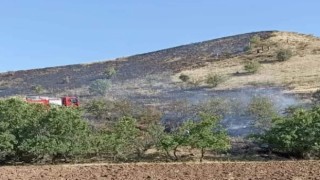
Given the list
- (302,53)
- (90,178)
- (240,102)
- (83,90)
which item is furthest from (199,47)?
(90,178)

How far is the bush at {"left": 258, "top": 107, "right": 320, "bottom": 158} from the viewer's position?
27484 mm

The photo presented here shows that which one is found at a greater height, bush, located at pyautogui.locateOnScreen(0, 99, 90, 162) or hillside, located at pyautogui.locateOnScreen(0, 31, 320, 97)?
hillside, located at pyautogui.locateOnScreen(0, 31, 320, 97)

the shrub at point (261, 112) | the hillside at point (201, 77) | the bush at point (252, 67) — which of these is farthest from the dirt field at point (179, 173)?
the bush at point (252, 67)

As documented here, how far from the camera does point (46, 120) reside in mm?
28578

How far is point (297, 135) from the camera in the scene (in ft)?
90.8

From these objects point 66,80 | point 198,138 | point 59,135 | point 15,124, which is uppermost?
point 66,80

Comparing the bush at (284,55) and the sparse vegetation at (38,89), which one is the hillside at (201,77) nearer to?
the sparse vegetation at (38,89)

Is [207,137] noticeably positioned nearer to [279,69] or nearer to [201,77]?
[279,69]

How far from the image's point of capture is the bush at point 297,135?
90.2 feet

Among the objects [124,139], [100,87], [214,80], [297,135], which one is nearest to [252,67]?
[214,80]

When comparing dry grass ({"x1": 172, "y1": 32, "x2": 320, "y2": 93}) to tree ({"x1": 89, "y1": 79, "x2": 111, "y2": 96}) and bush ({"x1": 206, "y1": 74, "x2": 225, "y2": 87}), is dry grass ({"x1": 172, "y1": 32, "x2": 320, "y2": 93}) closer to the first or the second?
bush ({"x1": 206, "y1": 74, "x2": 225, "y2": 87})

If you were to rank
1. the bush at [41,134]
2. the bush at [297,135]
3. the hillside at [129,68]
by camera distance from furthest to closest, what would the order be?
1. the hillside at [129,68]
2. the bush at [41,134]
3. the bush at [297,135]

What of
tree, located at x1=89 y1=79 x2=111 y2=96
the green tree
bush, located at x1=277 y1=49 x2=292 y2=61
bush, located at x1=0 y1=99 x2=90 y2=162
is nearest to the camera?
bush, located at x1=0 y1=99 x2=90 y2=162

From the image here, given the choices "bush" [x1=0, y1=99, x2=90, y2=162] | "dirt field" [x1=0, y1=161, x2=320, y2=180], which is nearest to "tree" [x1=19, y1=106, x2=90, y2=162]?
"bush" [x1=0, y1=99, x2=90, y2=162]
